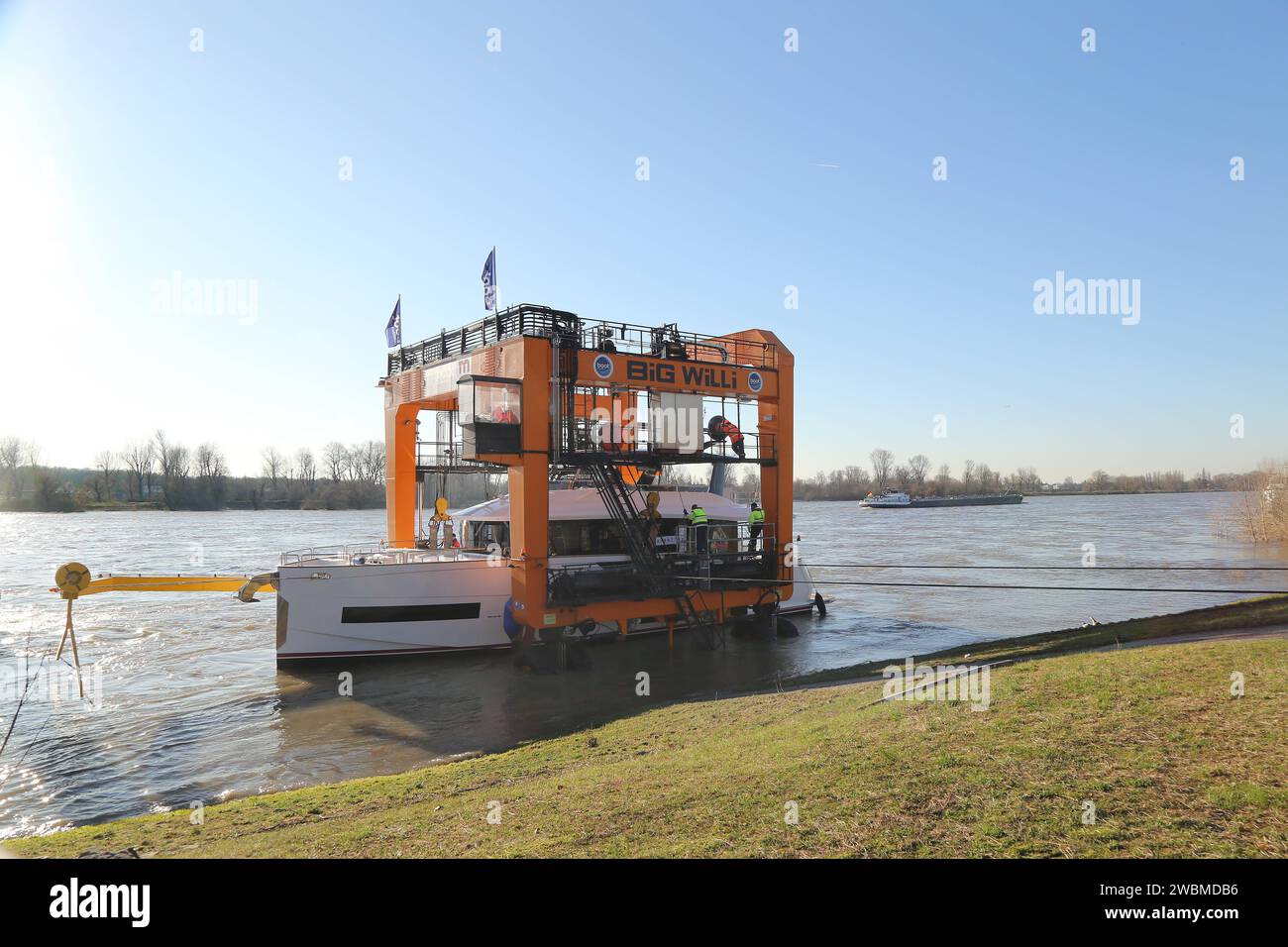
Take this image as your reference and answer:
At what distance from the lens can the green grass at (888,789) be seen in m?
5.15

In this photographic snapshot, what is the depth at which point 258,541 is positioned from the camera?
5712 cm

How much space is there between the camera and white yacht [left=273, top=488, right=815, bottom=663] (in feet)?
58.9

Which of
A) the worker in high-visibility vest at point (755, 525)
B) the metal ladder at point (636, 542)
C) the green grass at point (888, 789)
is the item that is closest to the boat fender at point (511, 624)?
the metal ladder at point (636, 542)

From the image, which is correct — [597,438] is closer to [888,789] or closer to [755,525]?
[755,525]

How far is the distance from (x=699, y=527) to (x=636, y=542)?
8.05 ft

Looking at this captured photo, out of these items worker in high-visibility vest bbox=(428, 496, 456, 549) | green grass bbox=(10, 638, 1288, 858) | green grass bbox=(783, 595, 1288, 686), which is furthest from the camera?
worker in high-visibility vest bbox=(428, 496, 456, 549)

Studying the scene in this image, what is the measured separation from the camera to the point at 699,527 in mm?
21266

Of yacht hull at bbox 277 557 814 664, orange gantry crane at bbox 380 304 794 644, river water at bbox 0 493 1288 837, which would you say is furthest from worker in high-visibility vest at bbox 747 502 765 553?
yacht hull at bbox 277 557 814 664

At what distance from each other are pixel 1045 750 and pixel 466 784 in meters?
5.86

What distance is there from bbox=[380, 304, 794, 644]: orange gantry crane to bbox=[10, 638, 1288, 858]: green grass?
25.5 ft

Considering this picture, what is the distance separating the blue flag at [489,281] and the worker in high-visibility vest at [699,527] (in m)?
7.24

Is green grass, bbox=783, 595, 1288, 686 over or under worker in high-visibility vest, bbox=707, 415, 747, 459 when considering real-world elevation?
under

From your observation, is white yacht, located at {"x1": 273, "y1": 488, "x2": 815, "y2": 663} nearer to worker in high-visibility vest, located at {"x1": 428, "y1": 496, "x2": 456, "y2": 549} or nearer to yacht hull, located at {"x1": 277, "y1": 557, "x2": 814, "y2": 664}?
yacht hull, located at {"x1": 277, "y1": 557, "x2": 814, "y2": 664}
